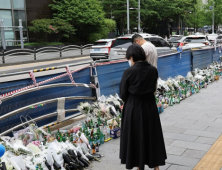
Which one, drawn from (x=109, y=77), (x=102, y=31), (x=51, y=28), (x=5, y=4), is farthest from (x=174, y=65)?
(x=102, y=31)

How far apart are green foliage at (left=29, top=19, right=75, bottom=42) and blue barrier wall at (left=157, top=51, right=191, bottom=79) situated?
21.8m

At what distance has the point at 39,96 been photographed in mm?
5574

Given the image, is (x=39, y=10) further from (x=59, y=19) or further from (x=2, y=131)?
(x=2, y=131)

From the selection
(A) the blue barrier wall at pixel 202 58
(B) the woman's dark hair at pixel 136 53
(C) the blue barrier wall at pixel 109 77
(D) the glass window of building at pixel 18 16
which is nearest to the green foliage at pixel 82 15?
(D) the glass window of building at pixel 18 16

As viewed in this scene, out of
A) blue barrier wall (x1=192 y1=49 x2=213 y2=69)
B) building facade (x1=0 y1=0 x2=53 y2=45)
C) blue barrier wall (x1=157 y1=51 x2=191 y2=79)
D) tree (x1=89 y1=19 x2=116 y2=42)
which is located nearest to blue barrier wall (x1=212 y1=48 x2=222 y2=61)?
blue barrier wall (x1=192 y1=49 x2=213 y2=69)

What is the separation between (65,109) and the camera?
20.4 ft

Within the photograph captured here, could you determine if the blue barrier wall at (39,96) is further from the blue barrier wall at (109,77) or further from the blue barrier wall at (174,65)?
the blue barrier wall at (174,65)

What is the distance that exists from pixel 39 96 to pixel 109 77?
7.24ft

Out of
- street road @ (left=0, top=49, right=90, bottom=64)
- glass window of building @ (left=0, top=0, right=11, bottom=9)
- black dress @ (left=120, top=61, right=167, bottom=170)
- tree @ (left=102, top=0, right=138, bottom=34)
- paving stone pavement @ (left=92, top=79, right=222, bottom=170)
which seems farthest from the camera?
tree @ (left=102, top=0, right=138, bottom=34)

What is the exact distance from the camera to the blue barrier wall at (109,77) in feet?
23.1

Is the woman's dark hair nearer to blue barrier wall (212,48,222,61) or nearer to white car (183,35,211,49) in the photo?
blue barrier wall (212,48,222,61)

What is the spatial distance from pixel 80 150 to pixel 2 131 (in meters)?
1.42

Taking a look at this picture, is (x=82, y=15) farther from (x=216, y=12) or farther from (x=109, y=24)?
(x=216, y=12)

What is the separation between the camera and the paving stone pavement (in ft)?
14.8
